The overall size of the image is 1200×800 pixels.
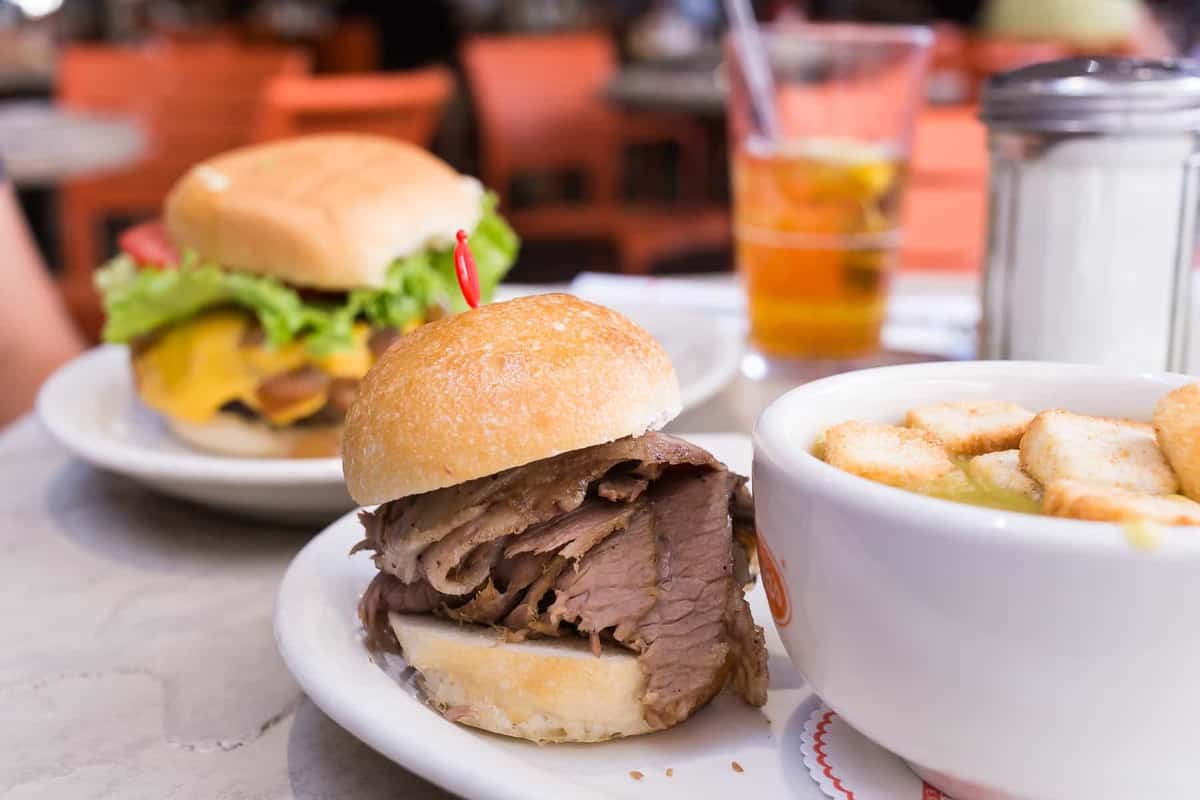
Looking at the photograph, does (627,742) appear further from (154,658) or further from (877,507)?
(154,658)

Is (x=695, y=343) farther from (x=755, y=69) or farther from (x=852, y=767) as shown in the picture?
(x=852, y=767)

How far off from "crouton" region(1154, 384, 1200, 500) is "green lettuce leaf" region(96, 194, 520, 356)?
1.18 m

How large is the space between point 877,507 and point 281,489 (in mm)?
840

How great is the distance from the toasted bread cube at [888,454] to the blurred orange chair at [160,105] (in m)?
4.73

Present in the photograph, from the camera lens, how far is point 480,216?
2.06 meters

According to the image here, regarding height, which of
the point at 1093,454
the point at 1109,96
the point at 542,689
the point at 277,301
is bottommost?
the point at 542,689

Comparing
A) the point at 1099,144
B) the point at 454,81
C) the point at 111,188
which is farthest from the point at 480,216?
the point at 454,81

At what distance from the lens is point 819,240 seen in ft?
6.73

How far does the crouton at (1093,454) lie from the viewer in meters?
0.80

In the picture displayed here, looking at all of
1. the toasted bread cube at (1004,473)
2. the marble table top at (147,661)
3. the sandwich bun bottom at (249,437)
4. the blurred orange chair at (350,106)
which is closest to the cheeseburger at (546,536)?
the marble table top at (147,661)

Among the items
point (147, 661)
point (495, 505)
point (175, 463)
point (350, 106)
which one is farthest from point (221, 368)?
point (350, 106)

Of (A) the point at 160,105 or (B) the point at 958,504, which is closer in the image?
(B) the point at 958,504

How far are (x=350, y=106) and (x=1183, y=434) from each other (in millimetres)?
3451

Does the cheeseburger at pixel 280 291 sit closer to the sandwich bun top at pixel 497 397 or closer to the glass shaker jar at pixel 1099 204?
the sandwich bun top at pixel 497 397
